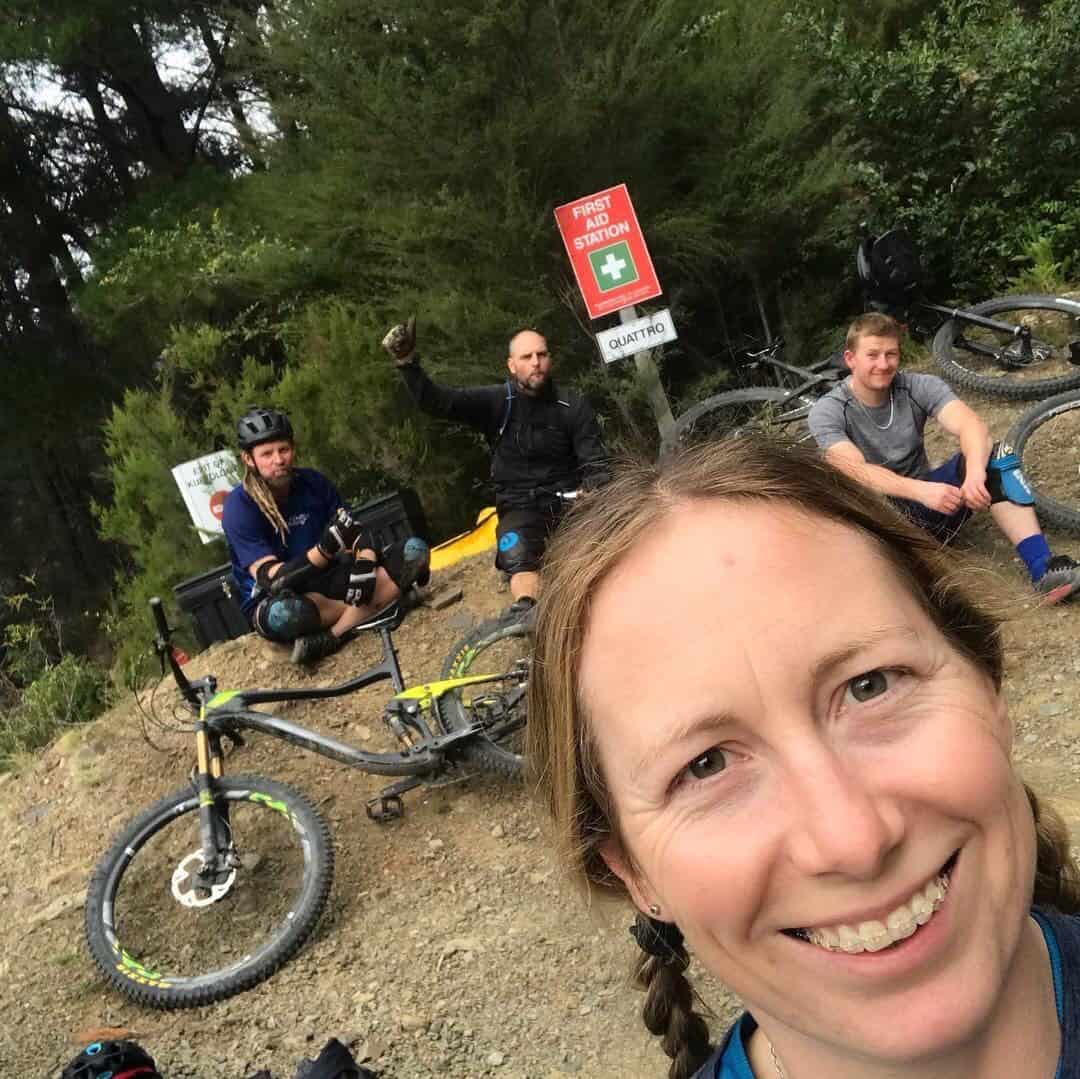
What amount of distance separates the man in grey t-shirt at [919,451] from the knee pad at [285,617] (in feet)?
8.80

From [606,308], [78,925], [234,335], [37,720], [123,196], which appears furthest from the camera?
[123,196]

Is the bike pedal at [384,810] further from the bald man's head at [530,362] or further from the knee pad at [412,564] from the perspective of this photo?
the bald man's head at [530,362]

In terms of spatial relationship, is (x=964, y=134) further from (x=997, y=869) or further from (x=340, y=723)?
(x=997, y=869)

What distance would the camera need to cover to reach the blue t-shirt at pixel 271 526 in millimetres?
4621

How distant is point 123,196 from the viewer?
1402cm

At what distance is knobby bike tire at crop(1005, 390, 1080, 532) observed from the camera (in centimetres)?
439

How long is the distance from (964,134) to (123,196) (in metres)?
11.9

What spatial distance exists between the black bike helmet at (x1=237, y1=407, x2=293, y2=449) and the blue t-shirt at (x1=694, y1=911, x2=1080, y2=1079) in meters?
4.08

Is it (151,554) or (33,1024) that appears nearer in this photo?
(33,1024)

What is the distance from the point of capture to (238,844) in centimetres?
367

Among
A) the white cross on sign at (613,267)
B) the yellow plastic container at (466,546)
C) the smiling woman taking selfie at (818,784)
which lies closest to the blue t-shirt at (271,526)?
the yellow plastic container at (466,546)

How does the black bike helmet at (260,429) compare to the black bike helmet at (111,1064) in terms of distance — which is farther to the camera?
the black bike helmet at (260,429)

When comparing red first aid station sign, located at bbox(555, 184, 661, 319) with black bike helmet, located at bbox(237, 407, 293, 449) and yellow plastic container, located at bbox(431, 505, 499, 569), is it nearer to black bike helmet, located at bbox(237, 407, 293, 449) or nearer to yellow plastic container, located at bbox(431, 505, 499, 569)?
yellow plastic container, located at bbox(431, 505, 499, 569)

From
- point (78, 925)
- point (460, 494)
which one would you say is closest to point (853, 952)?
point (78, 925)
